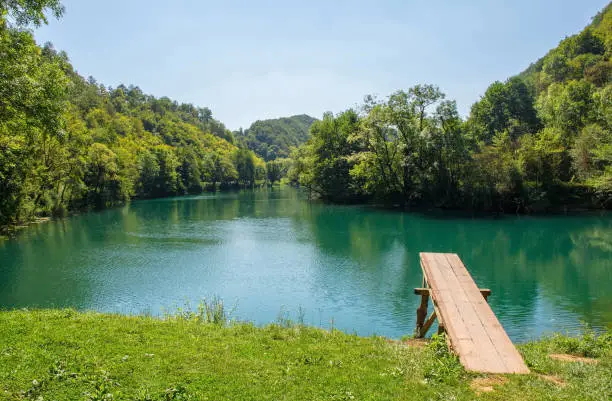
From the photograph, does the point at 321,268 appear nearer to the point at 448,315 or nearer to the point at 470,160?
the point at 448,315

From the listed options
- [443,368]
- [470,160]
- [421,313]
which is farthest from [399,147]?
[443,368]

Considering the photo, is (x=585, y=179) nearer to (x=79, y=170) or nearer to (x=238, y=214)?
(x=238, y=214)

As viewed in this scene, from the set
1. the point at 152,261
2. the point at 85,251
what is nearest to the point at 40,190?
the point at 85,251

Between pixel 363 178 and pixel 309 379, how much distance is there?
54.5 meters

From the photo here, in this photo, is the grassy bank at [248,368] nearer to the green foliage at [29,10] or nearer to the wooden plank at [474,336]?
the wooden plank at [474,336]

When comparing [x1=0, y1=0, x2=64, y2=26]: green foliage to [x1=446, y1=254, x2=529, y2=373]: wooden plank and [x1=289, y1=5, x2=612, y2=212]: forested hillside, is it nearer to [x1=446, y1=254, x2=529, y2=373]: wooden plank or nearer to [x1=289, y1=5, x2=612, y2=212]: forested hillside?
[x1=446, y1=254, x2=529, y2=373]: wooden plank

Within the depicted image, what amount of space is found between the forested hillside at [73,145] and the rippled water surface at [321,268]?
6.11 meters

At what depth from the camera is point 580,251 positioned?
2741 centimetres

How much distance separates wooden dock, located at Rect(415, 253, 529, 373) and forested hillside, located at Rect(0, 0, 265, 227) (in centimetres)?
1522

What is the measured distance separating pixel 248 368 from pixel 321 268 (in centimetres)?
1611

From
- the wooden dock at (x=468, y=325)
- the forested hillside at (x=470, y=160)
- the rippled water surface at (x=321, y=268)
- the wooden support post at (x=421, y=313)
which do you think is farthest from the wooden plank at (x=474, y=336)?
the forested hillside at (x=470, y=160)

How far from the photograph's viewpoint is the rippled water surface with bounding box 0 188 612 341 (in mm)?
16094

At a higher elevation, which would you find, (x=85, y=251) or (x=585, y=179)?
(x=585, y=179)

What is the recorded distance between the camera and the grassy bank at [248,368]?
19.5 feet
